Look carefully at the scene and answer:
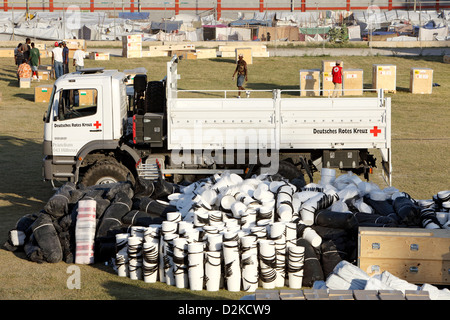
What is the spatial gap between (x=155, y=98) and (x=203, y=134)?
62.9 inches

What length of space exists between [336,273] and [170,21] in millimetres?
51142

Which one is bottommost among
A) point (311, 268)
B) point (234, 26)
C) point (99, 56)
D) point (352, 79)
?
point (311, 268)

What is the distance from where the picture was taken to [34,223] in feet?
39.1

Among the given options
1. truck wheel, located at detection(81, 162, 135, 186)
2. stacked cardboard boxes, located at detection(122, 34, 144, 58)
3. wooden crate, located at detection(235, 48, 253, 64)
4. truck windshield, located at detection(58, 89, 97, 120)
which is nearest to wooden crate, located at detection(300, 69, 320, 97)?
wooden crate, located at detection(235, 48, 253, 64)

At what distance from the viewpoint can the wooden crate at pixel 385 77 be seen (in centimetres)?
3200

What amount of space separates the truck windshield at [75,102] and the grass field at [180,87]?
227 centimetres

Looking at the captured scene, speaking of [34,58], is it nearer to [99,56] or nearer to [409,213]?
[99,56]

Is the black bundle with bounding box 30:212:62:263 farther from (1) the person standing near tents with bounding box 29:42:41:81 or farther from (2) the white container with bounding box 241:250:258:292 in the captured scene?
(1) the person standing near tents with bounding box 29:42:41:81

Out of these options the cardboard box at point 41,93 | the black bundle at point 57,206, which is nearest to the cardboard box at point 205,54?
the cardboard box at point 41,93

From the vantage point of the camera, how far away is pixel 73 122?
15.4 metres

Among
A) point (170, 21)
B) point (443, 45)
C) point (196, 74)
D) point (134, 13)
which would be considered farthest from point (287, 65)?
point (134, 13)

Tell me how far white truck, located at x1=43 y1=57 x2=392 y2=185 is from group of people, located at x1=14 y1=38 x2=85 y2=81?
16559mm

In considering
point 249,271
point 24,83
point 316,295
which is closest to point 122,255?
point 249,271
